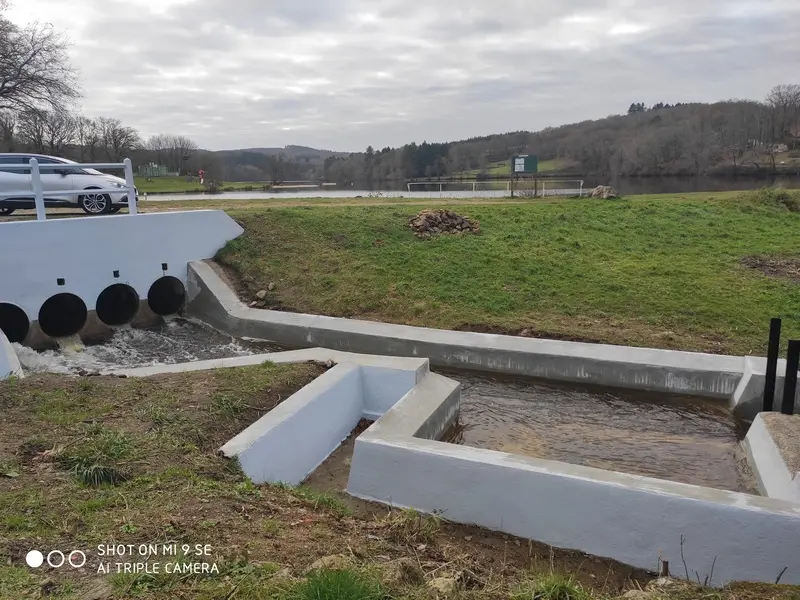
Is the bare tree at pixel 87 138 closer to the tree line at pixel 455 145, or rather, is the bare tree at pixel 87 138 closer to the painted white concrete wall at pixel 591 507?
the tree line at pixel 455 145

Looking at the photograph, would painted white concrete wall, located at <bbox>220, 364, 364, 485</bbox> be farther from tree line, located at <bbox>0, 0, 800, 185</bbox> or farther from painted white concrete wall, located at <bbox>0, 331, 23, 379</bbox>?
tree line, located at <bbox>0, 0, 800, 185</bbox>

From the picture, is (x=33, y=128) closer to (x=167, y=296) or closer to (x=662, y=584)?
(x=167, y=296)

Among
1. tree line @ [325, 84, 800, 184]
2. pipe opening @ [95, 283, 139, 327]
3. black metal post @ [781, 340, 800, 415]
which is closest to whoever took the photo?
black metal post @ [781, 340, 800, 415]

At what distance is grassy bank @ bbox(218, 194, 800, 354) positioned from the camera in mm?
10727

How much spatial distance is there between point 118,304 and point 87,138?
50.0 metres

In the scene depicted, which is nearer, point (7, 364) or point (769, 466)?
point (769, 466)

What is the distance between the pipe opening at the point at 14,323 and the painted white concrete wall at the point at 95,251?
0.57 ft

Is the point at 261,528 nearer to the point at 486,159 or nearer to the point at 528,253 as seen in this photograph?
the point at 528,253

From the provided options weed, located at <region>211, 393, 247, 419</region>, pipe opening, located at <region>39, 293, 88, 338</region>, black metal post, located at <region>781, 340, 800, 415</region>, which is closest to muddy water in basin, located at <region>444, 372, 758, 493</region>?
black metal post, located at <region>781, 340, 800, 415</region>

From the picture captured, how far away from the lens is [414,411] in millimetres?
7070

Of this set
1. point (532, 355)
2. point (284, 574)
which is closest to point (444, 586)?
point (284, 574)

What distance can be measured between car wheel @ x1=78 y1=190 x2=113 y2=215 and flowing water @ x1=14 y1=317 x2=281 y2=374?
13.7 feet

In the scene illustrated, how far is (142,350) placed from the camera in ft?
37.2

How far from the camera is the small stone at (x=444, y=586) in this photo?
11.1ft
